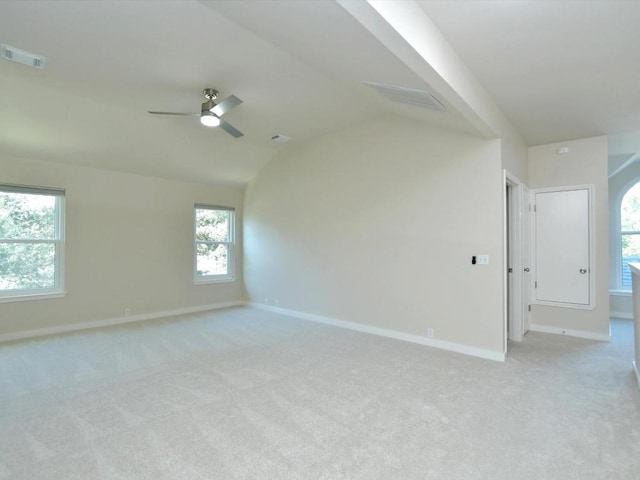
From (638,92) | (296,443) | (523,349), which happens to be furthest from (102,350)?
(638,92)

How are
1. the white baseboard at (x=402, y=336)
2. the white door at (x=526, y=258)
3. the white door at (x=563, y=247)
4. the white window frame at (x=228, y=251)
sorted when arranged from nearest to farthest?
the white baseboard at (x=402, y=336)
the white door at (x=563, y=247)
the white door at (x=526, y=258)
the white window frame at (x=228, y=251)

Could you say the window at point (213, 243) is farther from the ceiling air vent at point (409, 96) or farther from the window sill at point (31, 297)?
the ceiling air vent at point (409, 96)

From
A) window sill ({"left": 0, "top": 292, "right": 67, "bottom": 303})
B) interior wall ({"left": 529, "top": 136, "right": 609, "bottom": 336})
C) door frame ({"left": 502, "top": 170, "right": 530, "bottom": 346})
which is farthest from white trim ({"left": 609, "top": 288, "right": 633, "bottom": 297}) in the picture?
window sill ({"left": 0, "top": 292, "right": 67, "bottom": 303})

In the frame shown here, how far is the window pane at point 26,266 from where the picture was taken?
4.29 meters

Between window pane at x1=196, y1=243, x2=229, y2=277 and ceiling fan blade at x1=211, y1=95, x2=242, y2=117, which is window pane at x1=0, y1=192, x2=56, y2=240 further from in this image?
ceiling fan blade at x1=211, y1=95, x2=242, y2=117

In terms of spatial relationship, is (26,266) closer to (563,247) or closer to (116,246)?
(116,246)

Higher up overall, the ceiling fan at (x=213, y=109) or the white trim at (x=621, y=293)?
the ceiling fan at (x=213, y=109)

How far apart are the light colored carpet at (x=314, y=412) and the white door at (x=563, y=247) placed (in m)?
0.73

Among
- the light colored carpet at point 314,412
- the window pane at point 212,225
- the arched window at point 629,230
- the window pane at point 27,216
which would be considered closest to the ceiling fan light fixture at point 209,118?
the light colored carpet at point 314,412

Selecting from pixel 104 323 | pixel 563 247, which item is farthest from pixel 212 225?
pixel 563 247

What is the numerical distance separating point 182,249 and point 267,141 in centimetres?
243

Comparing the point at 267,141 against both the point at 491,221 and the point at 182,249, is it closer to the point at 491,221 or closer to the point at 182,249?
the point at 182,249

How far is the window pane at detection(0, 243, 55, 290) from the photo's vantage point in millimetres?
4285

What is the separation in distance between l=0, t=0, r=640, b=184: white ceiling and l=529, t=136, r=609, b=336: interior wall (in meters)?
0.23
